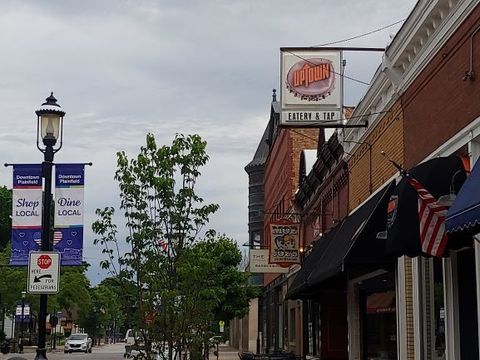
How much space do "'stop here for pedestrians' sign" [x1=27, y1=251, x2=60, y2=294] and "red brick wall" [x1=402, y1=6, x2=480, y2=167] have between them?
6.19 m

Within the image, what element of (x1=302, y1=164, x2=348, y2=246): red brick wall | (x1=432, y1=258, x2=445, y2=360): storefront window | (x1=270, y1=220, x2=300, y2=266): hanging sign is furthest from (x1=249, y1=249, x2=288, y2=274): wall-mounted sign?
(x1=432, y1=258, x2=445, y2=360): storefront window

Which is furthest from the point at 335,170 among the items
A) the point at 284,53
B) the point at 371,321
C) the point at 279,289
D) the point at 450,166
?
the point at 279,289

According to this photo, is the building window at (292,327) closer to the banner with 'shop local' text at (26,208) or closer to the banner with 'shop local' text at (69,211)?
the banner with 'shop local' text at (69,211)

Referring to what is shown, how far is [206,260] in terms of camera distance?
1266cm

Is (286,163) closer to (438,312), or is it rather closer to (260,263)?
(260,263)

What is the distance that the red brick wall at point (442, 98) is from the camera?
32.0 ft

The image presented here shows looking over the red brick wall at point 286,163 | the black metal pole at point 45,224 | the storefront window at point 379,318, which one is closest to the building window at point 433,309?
the storefront window at point 379,318

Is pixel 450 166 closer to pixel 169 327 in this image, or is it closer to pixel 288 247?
pixel 169 327

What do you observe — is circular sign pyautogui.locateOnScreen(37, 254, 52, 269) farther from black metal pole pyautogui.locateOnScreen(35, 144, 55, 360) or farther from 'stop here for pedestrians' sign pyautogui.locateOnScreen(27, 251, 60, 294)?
black metal pole pyautogui.locateOnScreen(35, 144, 55, 360)

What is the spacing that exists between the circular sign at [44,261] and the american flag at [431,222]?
23.0 feet

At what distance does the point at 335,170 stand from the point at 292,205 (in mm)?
11680

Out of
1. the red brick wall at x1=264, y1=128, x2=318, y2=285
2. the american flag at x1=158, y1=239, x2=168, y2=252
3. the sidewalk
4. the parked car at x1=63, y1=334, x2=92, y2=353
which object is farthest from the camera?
the parked car at x1=63, y1=334, x2=92, y2=353

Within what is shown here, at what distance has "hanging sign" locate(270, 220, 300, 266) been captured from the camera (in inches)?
1023

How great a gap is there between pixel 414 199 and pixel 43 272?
697 centimetres
